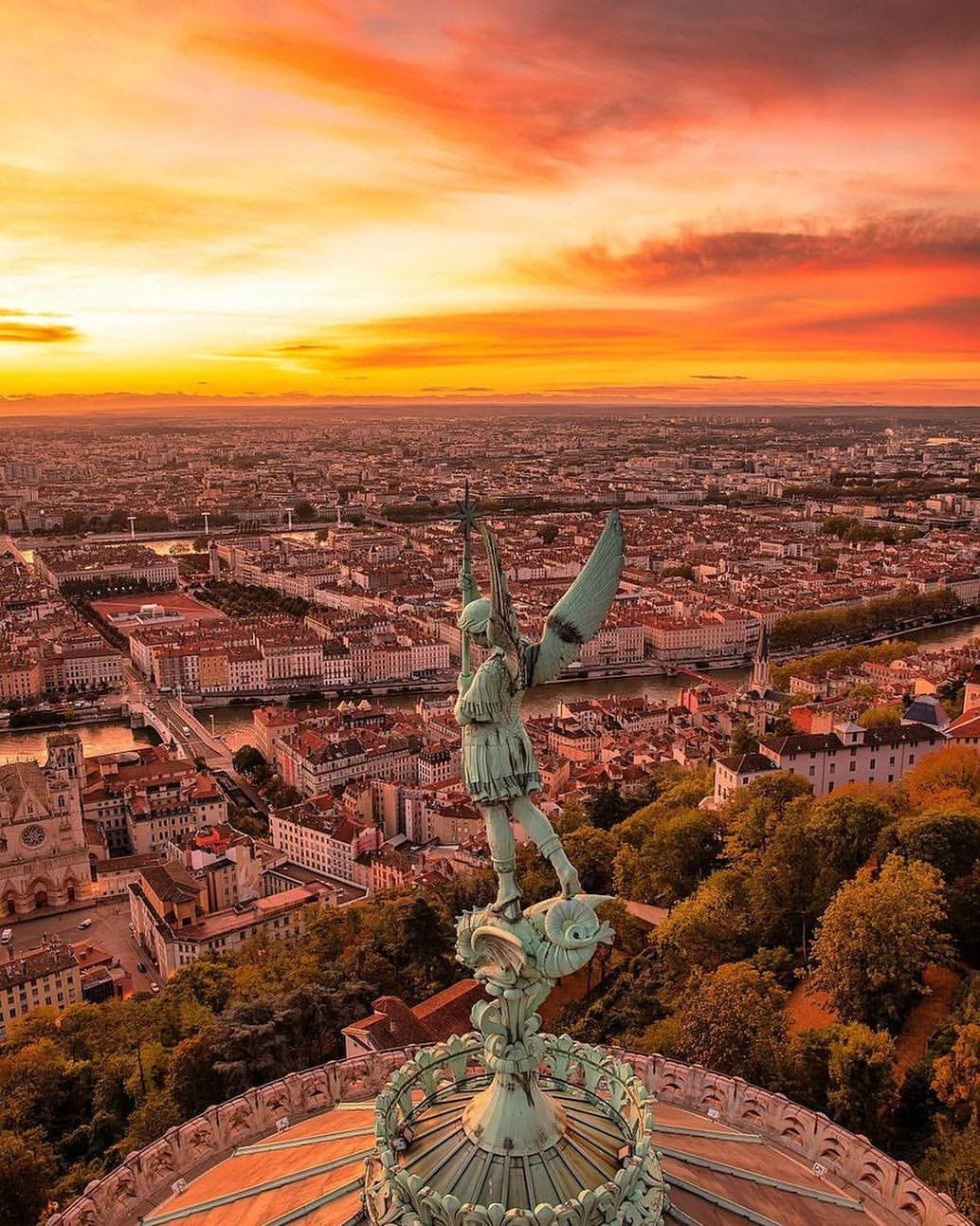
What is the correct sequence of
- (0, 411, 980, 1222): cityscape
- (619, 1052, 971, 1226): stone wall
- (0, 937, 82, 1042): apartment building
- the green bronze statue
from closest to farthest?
the green bronze statue < (619, 1052, 971, 1226): stone wall < (0, 411, 980, 1222): cityscape < (0, 937, 82, 1042): apartment building

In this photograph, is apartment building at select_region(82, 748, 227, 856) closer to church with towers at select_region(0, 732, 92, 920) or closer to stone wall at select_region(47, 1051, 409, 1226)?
church with towers at select_region(0, 732, 92, 920)

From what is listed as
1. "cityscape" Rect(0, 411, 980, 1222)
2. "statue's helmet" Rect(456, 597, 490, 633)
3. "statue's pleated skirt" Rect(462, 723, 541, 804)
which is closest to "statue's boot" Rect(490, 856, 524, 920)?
"statue's pleated skirt" Rect(462, 723, 541, 804)

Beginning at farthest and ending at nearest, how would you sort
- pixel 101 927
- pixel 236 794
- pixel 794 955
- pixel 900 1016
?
pixel 236 794
pixel 101 927
pixel 794 955
pixel 900 1016

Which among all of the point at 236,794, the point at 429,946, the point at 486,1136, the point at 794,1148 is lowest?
the point at 236,794

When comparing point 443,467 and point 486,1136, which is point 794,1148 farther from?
point 443,467

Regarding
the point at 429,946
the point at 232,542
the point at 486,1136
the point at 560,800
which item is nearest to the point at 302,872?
the point at 560,800

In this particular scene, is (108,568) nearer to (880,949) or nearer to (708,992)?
(708,992)

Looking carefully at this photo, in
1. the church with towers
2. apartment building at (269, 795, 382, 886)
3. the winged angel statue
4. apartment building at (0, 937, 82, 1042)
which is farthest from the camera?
apartment building at (269, 795, 382, 886)

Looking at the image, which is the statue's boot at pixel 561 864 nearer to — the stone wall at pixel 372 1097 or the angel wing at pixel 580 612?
the angel wing at pixel 580 612
